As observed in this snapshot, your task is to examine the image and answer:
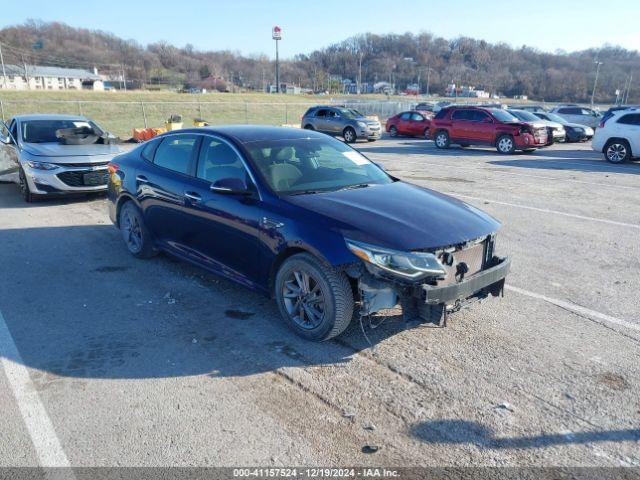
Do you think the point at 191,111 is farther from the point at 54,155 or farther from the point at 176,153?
the point at 176,153

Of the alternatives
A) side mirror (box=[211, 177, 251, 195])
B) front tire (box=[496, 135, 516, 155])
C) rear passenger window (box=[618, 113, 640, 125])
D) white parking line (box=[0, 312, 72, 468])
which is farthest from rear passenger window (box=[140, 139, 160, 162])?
front tire (box=[496, 135, 516, 155])

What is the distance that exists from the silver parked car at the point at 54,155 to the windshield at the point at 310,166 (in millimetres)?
5668

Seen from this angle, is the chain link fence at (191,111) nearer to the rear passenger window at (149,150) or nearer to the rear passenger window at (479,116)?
the rear passenger window at (479,116)

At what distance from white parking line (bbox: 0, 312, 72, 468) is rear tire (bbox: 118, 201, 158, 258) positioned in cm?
200

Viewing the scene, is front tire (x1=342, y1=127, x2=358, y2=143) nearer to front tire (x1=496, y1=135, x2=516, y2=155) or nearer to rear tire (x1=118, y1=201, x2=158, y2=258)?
front tire (x1=496, y1=135, x2=516, y2=155)

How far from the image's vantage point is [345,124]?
23.5 meters

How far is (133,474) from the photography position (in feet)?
8.89

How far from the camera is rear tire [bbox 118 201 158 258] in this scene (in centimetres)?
600

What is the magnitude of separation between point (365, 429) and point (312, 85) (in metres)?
134

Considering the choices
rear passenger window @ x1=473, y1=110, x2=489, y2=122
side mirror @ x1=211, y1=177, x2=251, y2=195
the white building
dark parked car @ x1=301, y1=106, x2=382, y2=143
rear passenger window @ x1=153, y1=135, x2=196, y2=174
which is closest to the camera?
side mirror @ x1=211, y1=177, x2=251, y2=195

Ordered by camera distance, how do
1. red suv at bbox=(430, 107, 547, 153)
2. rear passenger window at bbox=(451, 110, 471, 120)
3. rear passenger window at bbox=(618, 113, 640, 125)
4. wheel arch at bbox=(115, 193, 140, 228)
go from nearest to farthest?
1. wheel arch at bbox=(115, 193, 140, 228)
2. rear passenger window at bbox=(618, 113, 640, 125)
3. red suv at bbox=(430, 107, 547, 153)
4. rear passenger window at bbox=(451, 110, 471, 120)

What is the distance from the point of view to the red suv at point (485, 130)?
1859cm

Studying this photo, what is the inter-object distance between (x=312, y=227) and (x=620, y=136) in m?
16.0

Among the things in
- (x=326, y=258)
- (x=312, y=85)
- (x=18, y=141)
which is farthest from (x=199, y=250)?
(x=312, y=85)
